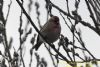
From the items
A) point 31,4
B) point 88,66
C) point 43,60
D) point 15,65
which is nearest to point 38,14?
point 31,4

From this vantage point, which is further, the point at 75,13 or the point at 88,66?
the point at 75,13

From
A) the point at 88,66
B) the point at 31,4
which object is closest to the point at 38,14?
the point at 31,4

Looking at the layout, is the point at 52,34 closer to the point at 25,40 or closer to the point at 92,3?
the point at 25,40

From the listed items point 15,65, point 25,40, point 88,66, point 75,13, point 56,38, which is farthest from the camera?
point 56,38

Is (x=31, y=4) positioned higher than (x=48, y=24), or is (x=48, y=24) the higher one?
(x=31, y=4)

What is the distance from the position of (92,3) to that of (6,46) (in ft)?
4.43

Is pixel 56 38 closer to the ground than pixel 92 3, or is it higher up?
closer to the ground

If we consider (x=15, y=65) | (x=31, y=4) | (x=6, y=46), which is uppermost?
(x=31, y=4)

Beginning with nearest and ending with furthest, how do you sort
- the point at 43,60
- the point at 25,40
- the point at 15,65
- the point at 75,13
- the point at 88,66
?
the point at 88,66
the point at 75,13
the point at 15,65
the point at 25,40
the point at 43,60

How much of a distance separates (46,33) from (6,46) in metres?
1.92

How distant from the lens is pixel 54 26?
5801 mm

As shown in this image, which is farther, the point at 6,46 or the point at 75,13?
the point at 6,46

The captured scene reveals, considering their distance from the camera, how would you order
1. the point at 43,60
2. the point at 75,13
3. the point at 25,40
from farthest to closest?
the point at 43,60 → the point at 25,40 → the point at 75,13

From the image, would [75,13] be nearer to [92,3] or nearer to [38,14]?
[92,3]
